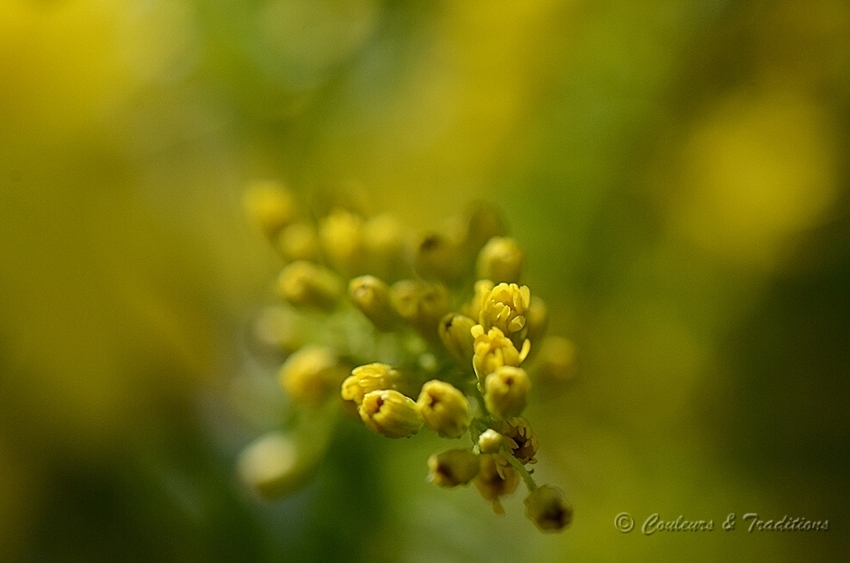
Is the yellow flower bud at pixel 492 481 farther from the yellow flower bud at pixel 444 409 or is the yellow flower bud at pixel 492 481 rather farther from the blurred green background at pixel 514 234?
the blurred green background at pixel 514 234

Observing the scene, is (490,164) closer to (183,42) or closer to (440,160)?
(440,160)

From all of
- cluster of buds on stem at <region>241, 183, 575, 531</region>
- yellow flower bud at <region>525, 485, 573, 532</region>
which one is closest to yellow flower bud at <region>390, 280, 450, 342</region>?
cluster of buds on stem at <region>241, 183, 575, 531</region>

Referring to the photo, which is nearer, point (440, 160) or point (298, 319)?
point (298, 319)

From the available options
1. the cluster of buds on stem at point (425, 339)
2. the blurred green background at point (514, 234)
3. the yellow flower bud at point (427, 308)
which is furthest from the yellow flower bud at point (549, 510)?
the blurred green background at point (514, 234)

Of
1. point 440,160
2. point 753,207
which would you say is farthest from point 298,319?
point 753,207

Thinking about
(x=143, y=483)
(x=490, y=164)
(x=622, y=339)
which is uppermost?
(x=490, y=164)

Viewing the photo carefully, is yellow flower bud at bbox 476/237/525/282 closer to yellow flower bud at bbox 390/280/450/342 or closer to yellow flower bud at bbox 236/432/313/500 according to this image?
yellow flower bud at bbox 390/280/450/342
